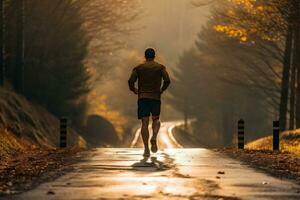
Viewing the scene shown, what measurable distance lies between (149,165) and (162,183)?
3.12 meters

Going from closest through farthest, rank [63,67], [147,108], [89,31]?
[147,108]
[63,67]
[89,31]

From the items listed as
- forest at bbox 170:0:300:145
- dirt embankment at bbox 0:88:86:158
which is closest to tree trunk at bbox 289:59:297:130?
forest at bbox 170:0:300:145

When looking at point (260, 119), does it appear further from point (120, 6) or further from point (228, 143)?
point (120, 6)

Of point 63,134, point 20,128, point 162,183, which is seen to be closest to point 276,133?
point 63,134

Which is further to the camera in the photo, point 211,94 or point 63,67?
point 211,94

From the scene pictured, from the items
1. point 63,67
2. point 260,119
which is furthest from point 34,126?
point 260,119

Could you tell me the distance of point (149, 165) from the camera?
1325 centimetres

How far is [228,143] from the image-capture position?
68625 millimetres

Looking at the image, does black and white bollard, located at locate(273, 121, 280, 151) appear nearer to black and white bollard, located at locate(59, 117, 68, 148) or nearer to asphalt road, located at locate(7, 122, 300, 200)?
black and white bollard, located at locate(59, 117, 68, 148)

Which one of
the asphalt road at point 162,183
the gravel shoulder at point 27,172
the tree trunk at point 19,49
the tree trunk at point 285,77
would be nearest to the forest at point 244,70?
the tree trunk at point 285,77

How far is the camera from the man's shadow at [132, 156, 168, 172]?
40.7 ft

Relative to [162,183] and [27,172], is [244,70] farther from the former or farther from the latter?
[162,183]

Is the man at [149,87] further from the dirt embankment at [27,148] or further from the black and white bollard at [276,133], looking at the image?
the black and white bollard at [276,133]

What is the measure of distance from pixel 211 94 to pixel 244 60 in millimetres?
28034
